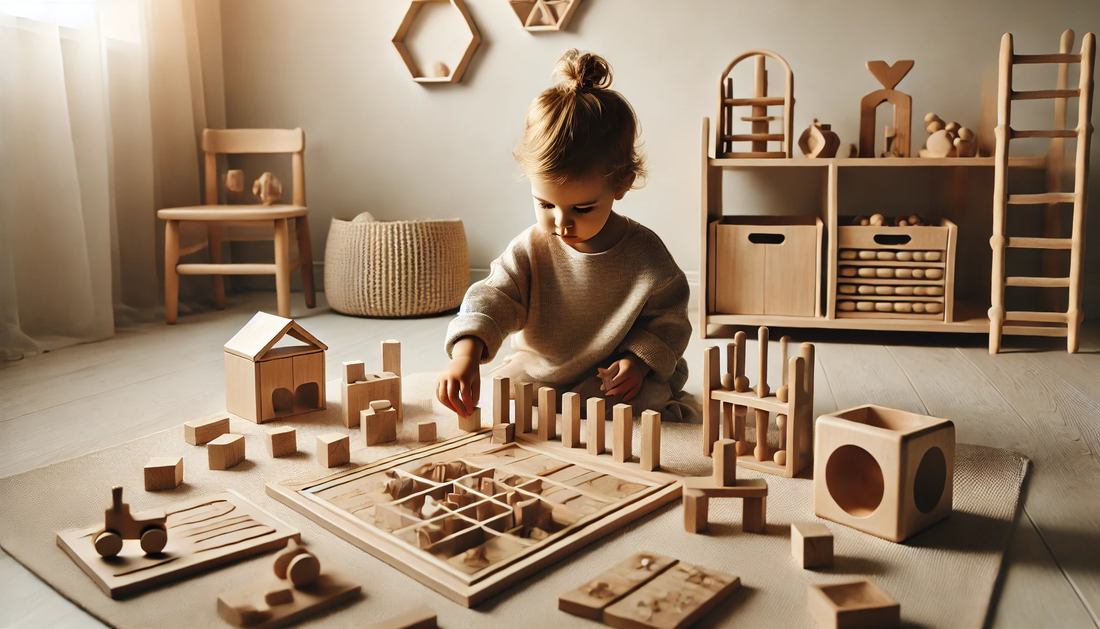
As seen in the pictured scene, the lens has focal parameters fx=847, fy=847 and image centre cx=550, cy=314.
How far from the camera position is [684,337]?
142cm

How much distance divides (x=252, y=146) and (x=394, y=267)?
64 cm

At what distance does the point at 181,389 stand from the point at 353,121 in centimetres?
140

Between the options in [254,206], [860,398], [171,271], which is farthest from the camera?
[254,206]

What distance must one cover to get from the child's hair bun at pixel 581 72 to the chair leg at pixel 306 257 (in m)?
1.47

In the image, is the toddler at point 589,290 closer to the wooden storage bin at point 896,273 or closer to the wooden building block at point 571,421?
the wooden building block at point 571,421

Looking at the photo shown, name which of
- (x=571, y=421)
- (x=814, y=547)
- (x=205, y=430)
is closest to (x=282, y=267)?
(x=205, y=430)

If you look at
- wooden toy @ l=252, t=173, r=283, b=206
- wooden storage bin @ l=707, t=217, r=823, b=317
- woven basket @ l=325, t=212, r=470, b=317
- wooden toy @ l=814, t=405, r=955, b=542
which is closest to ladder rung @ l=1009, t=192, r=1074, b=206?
wooden storage bin @ l=707, t=217, r=823, b=317

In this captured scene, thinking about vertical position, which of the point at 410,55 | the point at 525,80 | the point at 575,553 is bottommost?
the point at 575,553

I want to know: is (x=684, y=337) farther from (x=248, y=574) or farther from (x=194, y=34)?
(x=194, y=34)

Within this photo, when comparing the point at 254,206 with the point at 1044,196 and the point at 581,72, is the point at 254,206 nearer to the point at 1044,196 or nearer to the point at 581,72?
the point at 581,72

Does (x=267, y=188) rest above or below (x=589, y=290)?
above

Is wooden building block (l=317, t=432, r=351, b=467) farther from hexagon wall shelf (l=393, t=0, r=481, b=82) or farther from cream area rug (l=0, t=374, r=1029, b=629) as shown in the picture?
hexagon wall shelf (l=393, t=0, r=481, b=82)

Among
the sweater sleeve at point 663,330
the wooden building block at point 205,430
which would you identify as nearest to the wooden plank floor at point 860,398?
the wooden building block at point 205,430

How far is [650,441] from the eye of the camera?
1.11m
